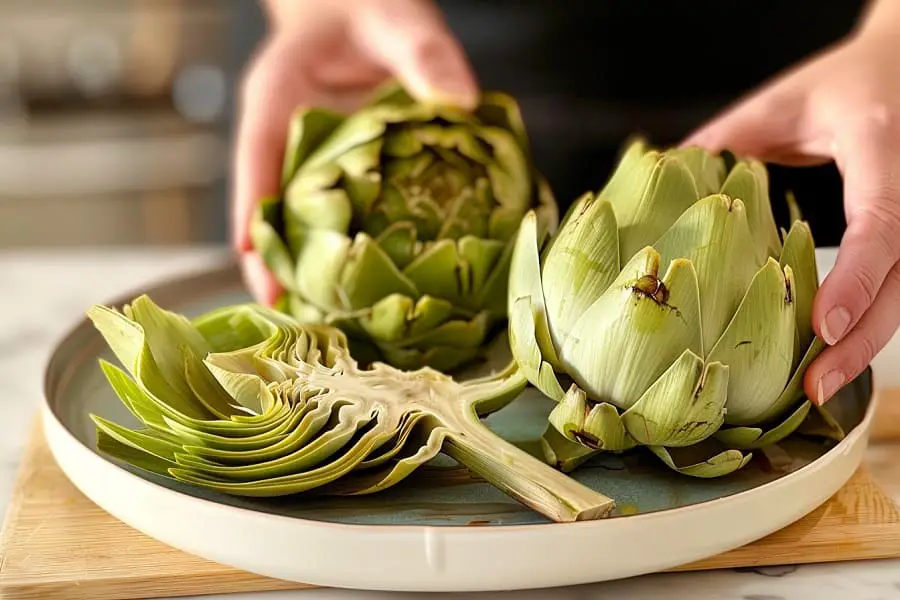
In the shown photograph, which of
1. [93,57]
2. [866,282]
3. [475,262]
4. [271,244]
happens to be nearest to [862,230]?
[866,282]

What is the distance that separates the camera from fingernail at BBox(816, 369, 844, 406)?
0.56 metres

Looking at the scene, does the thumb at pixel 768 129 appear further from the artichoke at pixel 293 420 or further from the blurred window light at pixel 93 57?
the blurred window light at pixel 93 57

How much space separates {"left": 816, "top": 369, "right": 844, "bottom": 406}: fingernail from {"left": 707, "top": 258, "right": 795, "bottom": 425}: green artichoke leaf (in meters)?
0.03

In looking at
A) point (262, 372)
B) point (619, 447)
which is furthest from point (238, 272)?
point (619, 447)

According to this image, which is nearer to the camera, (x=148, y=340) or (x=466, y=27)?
(x=148, y=340)

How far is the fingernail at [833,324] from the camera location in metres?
0.56

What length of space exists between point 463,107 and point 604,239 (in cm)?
30

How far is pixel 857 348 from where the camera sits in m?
0.58

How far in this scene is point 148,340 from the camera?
589 millimetres

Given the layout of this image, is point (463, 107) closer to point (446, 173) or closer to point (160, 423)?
point (446, 173)

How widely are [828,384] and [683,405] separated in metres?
0.09

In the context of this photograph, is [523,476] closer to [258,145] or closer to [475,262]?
[475,262]

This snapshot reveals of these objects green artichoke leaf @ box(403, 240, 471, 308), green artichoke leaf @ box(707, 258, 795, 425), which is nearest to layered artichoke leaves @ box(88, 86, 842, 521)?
green artichoke leaf @ box(707, 258, 795, 425)

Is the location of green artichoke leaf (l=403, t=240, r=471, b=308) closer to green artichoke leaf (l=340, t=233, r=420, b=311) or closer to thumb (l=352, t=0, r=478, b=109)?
green artichoke leaf (l=340, t=233, r=420, b=311)
